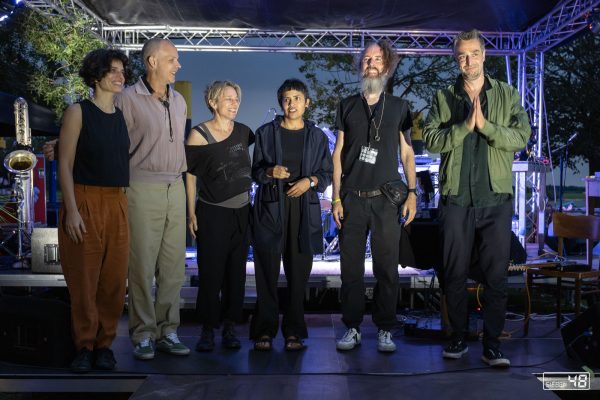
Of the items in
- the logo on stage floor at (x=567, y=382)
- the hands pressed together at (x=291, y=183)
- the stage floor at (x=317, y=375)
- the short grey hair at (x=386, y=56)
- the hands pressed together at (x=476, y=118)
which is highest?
the short grey hair at (x=386, y=56)

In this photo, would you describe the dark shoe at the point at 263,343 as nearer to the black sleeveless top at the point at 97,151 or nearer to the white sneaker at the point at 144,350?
the white sneaker at the point at 144,350

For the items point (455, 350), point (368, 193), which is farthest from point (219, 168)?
point (455, 350)

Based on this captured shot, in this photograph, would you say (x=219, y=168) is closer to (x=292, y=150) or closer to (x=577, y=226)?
(x=292, y=150)

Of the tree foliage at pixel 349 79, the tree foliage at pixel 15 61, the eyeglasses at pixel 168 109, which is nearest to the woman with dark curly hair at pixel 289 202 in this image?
the eyeglasses at pixel 168 109

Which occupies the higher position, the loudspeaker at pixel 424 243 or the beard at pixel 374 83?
the beard at pixel 374 83

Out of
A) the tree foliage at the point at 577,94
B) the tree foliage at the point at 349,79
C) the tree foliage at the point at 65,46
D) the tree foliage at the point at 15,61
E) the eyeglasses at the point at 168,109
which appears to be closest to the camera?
the eyeglasses at the point at 168,109

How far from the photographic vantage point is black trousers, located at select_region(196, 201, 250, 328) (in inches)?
152

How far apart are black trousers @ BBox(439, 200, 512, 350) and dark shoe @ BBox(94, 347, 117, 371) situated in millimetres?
1794

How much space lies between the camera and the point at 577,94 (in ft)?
64.3

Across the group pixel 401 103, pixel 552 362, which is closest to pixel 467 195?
pixel 401 103

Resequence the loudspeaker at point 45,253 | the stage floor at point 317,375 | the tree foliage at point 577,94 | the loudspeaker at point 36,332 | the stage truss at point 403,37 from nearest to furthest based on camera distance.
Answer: the stage floor at point 317,375, the loudspeaker at point 36,332, the loudspeaker at point 45,253, the stage truss at point 403,37, the tree foliage at point 577,94

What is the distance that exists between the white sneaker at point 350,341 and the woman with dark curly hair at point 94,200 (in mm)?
1261

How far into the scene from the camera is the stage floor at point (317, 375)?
3152mm

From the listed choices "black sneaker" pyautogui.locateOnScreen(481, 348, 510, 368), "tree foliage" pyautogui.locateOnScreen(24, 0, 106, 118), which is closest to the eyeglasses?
"black sneaker" pyautogui.locateOnScreen(481, 348, 510, 368)
